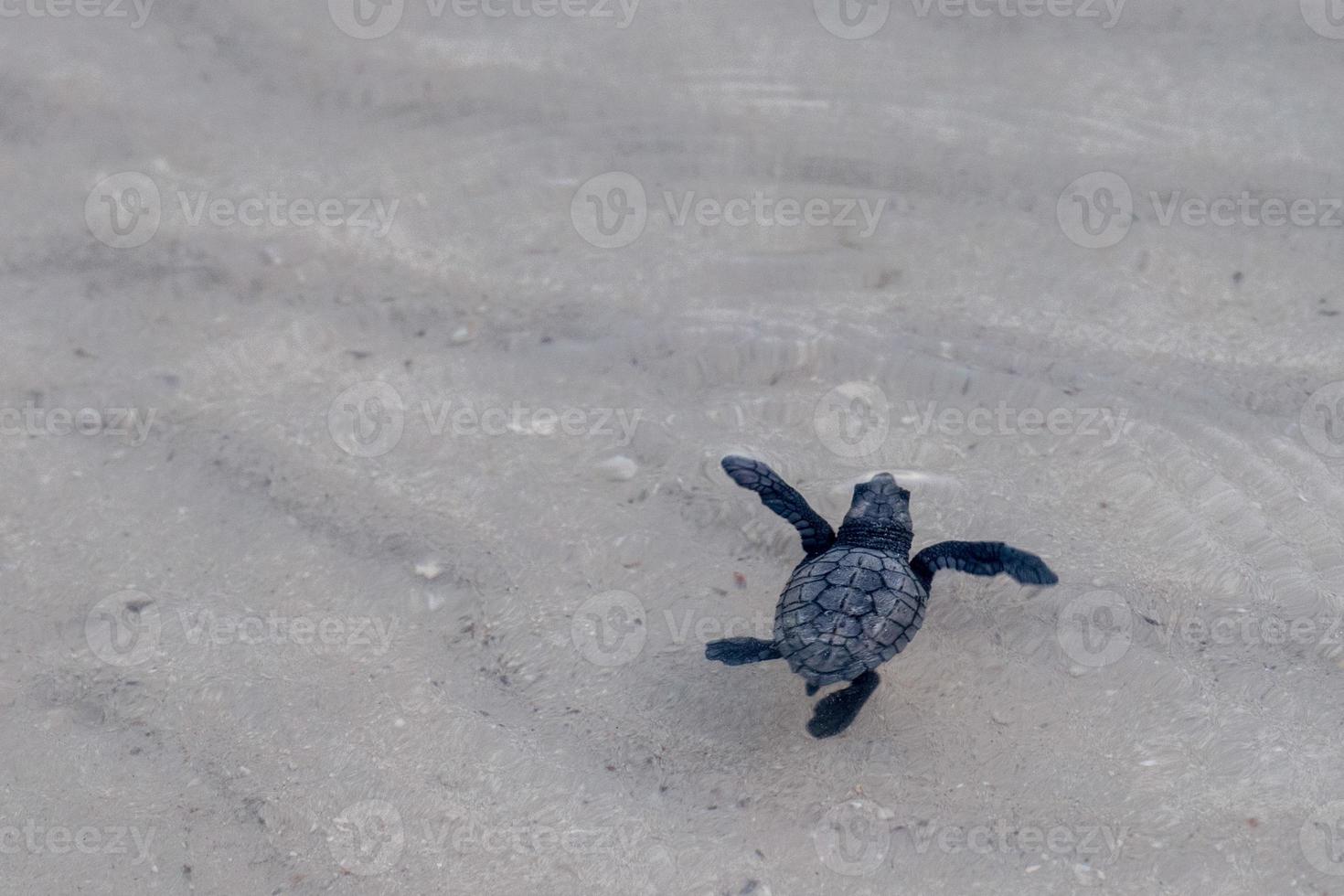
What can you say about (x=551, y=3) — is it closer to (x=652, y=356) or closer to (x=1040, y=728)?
(x=652, y=356)

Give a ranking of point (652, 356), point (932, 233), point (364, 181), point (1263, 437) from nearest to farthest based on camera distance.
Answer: point (1263, 437) < point (652, 356) < point (932, 233) < point (364, 181)

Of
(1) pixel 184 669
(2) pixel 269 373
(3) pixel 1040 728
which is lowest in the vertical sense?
(1) pixel 184 669

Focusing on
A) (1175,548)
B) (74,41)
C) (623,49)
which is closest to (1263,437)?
(1175,548)

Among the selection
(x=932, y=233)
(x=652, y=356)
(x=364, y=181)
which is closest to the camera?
(x=652, y=356)
